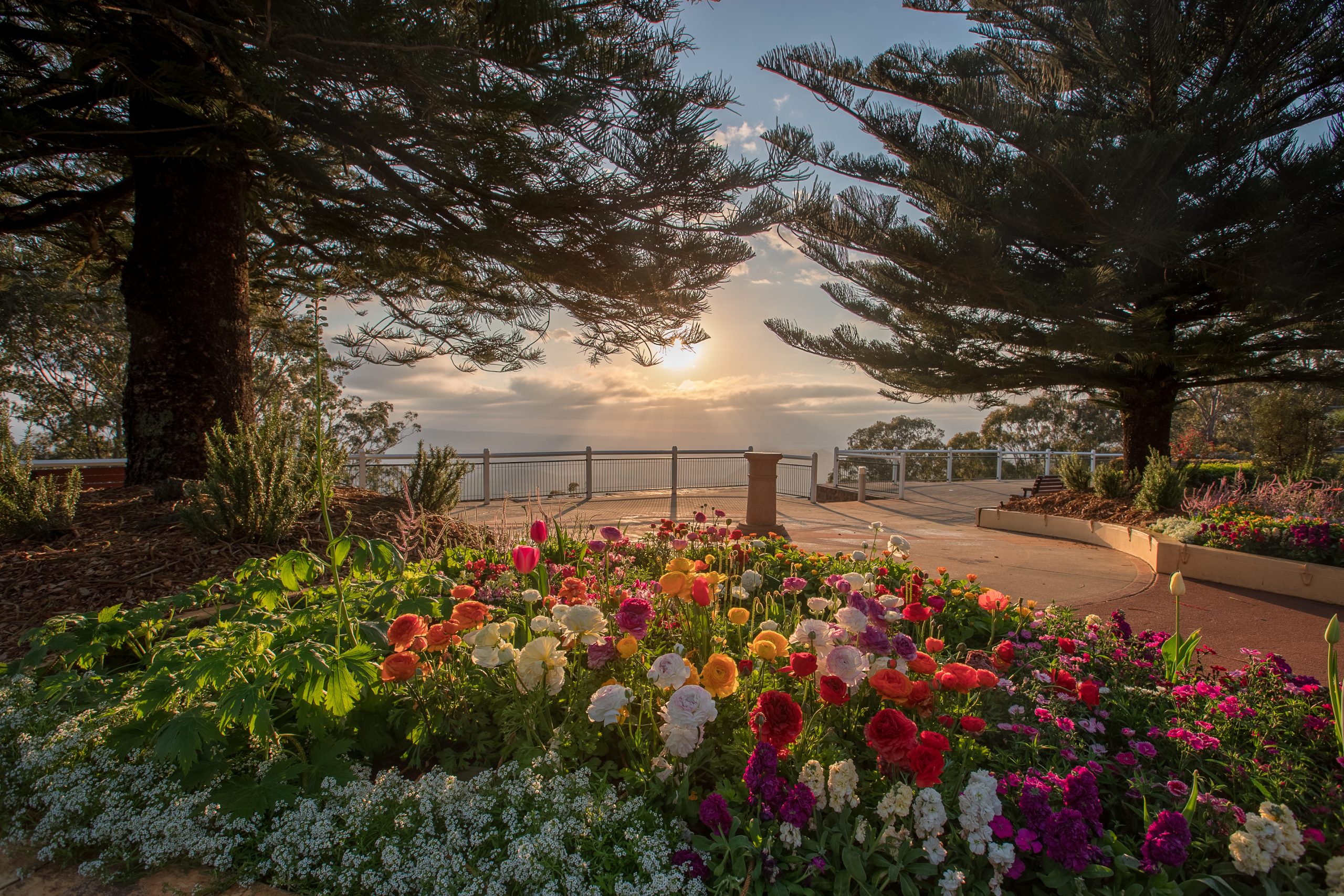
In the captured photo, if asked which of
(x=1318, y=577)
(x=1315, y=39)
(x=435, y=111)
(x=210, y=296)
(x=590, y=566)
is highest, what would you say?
(x=1315, y=39)

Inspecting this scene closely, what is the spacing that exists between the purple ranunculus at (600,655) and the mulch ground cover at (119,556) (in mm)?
1626

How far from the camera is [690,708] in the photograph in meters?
1.42

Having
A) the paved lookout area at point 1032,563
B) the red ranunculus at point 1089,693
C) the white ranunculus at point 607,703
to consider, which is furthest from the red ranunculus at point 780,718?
the paved lookout area at point 1032,563

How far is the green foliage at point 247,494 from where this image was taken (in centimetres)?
393

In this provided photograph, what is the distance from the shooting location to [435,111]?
4.30 metres

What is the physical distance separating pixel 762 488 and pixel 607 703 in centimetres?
→ 628

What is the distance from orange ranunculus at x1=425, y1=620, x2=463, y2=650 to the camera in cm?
172

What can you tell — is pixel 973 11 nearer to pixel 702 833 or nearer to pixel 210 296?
pixel 210 296

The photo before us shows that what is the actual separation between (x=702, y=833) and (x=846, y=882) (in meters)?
0.39

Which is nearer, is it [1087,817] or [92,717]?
[1087,817]

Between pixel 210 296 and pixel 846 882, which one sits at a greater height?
pixel 210 296

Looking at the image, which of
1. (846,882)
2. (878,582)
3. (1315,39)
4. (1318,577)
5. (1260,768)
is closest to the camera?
(846,882)

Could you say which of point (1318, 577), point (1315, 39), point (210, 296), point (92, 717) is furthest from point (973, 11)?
point (92, 717)

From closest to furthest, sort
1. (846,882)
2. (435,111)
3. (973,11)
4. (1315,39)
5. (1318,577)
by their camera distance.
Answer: (846,882) → (435,111) → (1318,577) → (1315,39) → (973,11)
